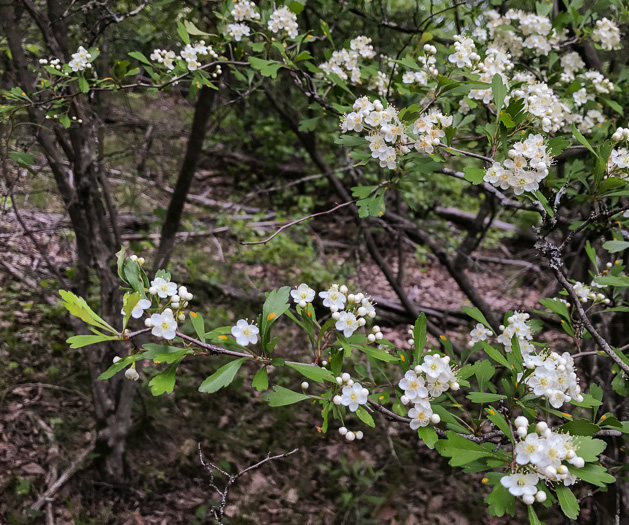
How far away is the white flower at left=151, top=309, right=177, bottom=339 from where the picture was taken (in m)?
1.02

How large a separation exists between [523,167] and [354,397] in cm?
82

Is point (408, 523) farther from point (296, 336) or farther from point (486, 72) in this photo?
point (486, 72)

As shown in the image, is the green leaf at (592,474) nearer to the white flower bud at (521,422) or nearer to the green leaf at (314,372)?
the white flower bud at (521,422)

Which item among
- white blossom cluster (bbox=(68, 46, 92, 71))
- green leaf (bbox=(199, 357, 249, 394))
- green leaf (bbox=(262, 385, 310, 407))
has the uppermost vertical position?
white blossom cluster (bbox=(68, 46, 92, 71))

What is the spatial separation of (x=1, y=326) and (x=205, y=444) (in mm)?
1913

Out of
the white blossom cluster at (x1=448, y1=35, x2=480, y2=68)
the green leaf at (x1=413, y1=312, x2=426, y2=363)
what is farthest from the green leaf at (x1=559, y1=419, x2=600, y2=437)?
the white blossom cluster at (x1=448, y1=35, x2=480, y2=68)

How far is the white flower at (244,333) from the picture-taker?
3.66 feet

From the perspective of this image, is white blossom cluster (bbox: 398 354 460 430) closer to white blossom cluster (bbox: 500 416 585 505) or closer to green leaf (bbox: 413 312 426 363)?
green leaf (bbox: 413 312 426 363)

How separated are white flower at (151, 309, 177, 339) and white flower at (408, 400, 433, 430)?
0.65 m

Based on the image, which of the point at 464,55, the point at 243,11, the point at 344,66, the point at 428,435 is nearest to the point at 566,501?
the point at 428,435

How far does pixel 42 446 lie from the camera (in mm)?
2723

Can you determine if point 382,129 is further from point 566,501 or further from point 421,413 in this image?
point 566,501

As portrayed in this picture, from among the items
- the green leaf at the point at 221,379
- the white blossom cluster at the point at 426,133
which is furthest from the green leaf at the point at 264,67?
the green leaf at the point at 221,379

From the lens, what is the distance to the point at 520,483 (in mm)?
917
